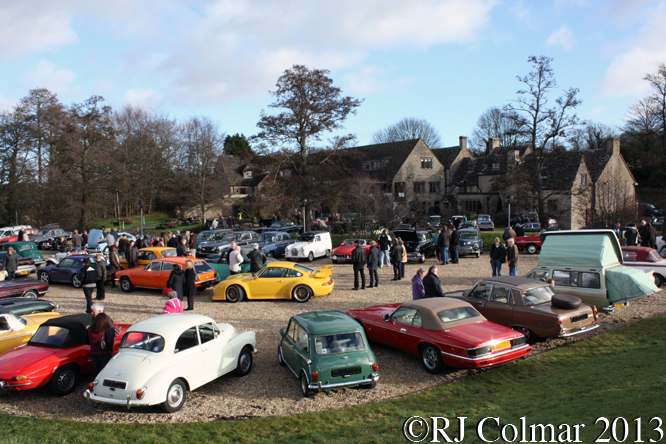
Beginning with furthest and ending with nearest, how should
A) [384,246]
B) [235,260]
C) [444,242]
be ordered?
1. [444,242]
2. [384,246]
3. [235,260]

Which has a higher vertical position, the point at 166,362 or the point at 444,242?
the point at 444,242

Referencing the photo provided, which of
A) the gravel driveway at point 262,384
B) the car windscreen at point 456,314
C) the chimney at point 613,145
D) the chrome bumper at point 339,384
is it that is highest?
the chimney at point 613,145

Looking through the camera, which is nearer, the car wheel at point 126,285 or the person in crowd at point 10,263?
the car wheel at point 126,285

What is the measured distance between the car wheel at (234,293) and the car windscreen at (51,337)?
6380 mm

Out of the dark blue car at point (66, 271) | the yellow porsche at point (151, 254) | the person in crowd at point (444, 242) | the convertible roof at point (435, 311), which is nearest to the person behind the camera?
the convertible roof at point (435, 311)

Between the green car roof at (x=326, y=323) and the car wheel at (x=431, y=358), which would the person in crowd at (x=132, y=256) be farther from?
the car wheel at (x=431, y=358)

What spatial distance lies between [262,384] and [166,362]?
198 centimetres

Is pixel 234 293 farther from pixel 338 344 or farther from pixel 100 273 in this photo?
pixel 338 344

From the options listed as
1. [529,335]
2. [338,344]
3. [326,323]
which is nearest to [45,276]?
[326,323]

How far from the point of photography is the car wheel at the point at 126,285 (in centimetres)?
1719

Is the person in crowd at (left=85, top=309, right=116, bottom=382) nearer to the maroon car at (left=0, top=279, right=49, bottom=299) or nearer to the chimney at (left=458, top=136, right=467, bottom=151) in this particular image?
the maroon car at (left=0, top=279, right=49, bottom=299)

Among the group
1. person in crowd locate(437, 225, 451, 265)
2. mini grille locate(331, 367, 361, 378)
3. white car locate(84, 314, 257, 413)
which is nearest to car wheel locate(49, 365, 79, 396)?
white car locate(84, 314, 257, 413)

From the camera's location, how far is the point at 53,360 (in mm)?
8289

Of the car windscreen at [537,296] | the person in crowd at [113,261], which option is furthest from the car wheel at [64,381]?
the car windscreen at [537,296]
